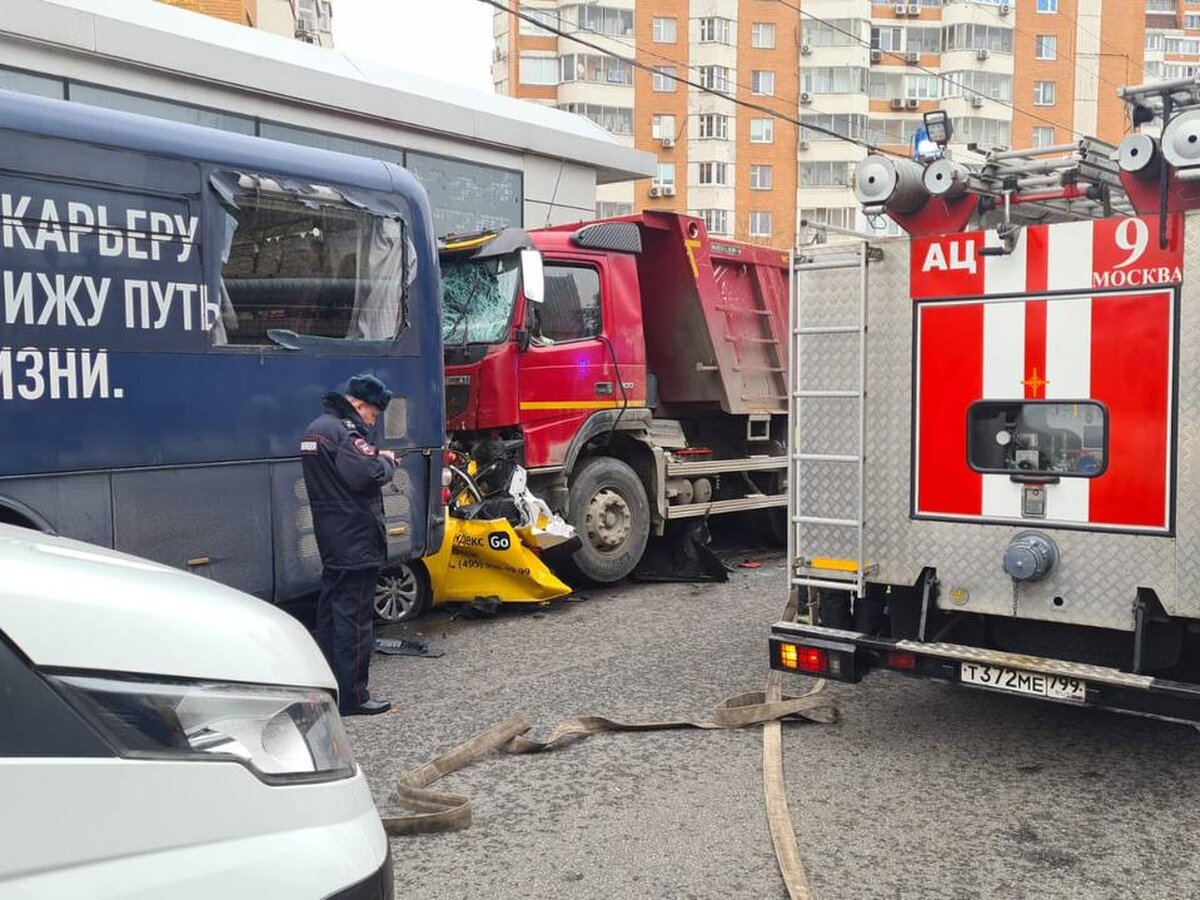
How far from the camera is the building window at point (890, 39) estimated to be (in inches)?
2361

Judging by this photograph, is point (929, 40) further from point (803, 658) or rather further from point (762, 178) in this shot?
point (803, 658)

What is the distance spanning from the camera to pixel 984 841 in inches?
167

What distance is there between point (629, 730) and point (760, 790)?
969 mm

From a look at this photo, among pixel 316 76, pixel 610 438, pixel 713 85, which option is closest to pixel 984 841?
pixel 610 438

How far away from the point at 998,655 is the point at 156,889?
395 cm

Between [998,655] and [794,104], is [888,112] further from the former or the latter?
[998,655]

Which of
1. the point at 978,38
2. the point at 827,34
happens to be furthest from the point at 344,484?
the point at 978,38

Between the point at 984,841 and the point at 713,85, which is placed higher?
the point at 713,85

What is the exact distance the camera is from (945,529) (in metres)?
5.30

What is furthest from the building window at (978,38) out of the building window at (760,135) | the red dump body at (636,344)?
the red dump body at (636,344)

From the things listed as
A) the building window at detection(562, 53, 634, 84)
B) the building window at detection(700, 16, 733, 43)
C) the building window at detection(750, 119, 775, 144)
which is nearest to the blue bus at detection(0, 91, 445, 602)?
the building window at detection(562, 53, 634, 84)

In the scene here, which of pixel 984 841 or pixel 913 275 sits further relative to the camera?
pixel 913 275

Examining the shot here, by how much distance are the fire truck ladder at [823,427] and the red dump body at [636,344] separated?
3469 mm

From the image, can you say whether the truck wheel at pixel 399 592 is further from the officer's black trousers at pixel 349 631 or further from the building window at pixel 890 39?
the building window at pixel 890 39
